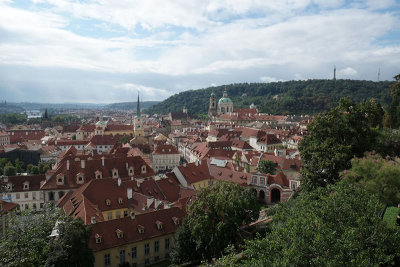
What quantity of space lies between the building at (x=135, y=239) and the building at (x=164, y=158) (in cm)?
3807

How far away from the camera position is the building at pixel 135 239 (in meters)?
28.7

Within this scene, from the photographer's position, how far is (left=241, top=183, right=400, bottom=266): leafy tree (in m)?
14.5

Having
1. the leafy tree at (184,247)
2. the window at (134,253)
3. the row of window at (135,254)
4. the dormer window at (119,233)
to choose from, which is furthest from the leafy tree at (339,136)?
the dormer window at (119,233)

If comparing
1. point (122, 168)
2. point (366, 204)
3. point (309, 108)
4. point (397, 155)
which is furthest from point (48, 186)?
point (309, 108)

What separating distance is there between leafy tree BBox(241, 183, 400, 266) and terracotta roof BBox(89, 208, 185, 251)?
16457 millimetres

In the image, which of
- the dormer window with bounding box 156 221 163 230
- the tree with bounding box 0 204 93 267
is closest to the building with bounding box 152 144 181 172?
the dormer window with bounding box 156 221 163 230

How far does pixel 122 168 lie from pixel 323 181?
31.3m

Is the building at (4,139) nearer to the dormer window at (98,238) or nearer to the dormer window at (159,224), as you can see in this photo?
the dormer window at (98,238)

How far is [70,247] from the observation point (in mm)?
22656

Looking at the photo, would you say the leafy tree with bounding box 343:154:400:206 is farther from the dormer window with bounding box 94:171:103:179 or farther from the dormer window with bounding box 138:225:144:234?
the dormer window with bounding box 94:171:103:179

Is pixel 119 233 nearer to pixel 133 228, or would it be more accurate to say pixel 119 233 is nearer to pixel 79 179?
pixel 133 228

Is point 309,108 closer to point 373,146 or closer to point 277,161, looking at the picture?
point 277,161

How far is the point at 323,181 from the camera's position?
3155cm

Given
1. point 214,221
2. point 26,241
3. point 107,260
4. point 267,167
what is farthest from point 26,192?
point 267,167
